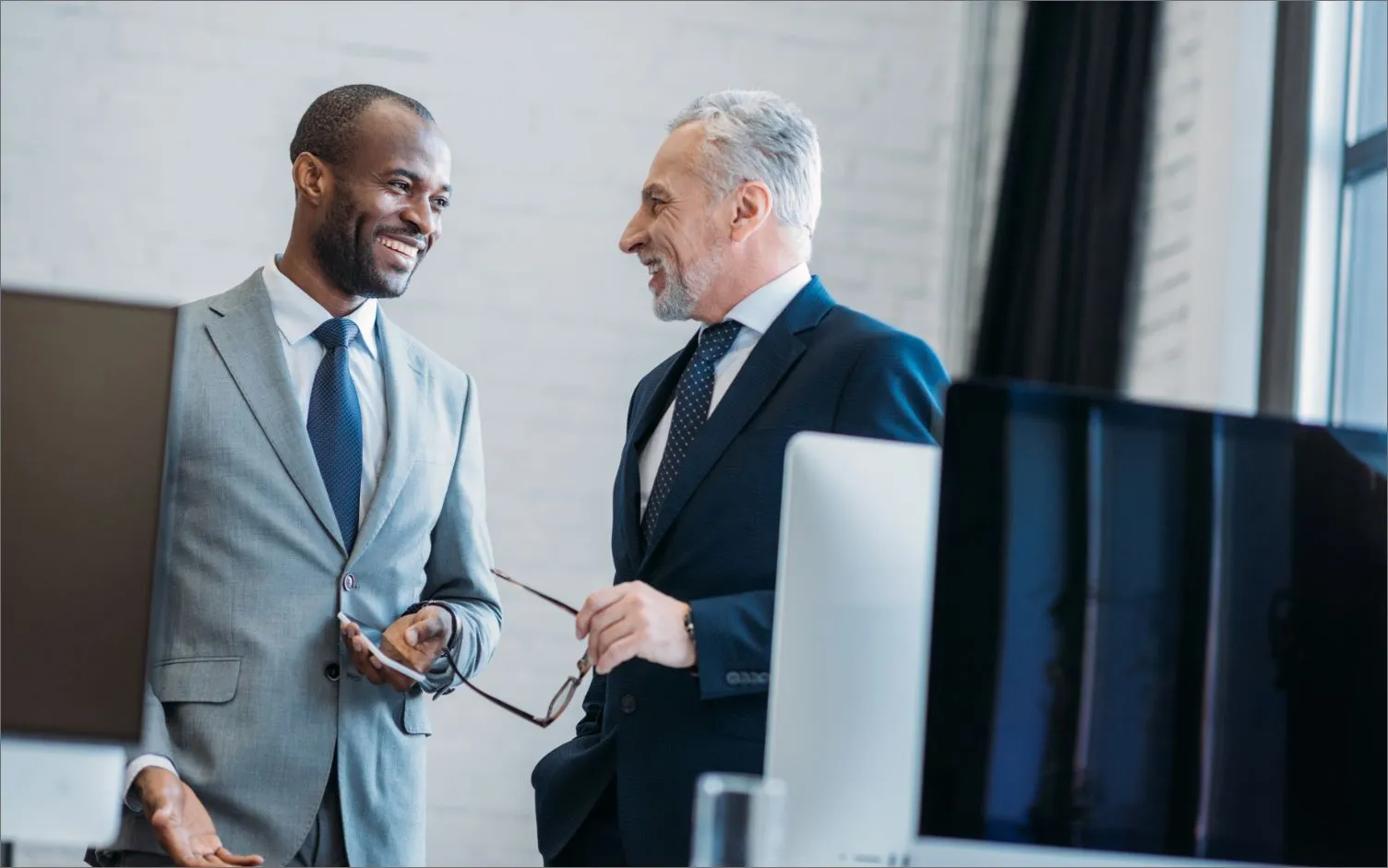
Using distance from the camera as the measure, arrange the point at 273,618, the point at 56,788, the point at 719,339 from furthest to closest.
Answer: the point at 719,339, the point at 273,618, the point at 56,788

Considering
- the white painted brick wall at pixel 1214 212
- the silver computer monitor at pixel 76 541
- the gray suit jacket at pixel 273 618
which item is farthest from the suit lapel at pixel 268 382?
the white painted brick wall at pixel 1214 212

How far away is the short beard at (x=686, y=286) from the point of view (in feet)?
7.36

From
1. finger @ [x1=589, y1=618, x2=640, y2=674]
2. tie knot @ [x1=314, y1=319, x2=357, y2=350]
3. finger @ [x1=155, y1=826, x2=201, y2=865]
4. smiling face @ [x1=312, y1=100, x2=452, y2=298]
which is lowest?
finger @ [x1=155, y1=826, x2=201, y2=865]

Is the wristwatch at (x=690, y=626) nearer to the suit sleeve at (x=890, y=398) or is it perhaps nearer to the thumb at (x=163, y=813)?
the suit sleeve at (x=890, y=398)

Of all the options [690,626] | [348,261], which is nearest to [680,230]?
[348,261]

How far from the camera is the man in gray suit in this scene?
Result: 199 centimetres

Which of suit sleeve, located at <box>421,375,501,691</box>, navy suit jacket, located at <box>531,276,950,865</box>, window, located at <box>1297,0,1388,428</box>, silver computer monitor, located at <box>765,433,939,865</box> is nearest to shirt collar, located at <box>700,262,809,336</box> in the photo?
navy suit jacket, located at <box>531,276,950,865</box>

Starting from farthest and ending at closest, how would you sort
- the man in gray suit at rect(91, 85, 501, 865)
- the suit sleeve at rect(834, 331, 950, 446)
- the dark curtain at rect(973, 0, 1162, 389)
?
the dark curtain at rect(973, 0, 1162, 389) → the man in gray suit at rect(91, 85, 501, 865) → the suit sleeve at rect(834, 331, 950, 446)

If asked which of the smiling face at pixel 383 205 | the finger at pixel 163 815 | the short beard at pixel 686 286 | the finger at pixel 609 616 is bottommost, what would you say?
the finger at pixel 163 815

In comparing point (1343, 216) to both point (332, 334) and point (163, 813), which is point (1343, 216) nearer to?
point (332, 334)

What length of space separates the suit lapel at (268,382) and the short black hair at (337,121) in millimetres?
263

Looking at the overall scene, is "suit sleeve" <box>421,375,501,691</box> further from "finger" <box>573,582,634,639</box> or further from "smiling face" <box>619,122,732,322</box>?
"finger" <box>573,582,634,639</box>

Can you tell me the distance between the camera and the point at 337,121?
2408 millimetres

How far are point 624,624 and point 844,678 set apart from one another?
0.32 meters
